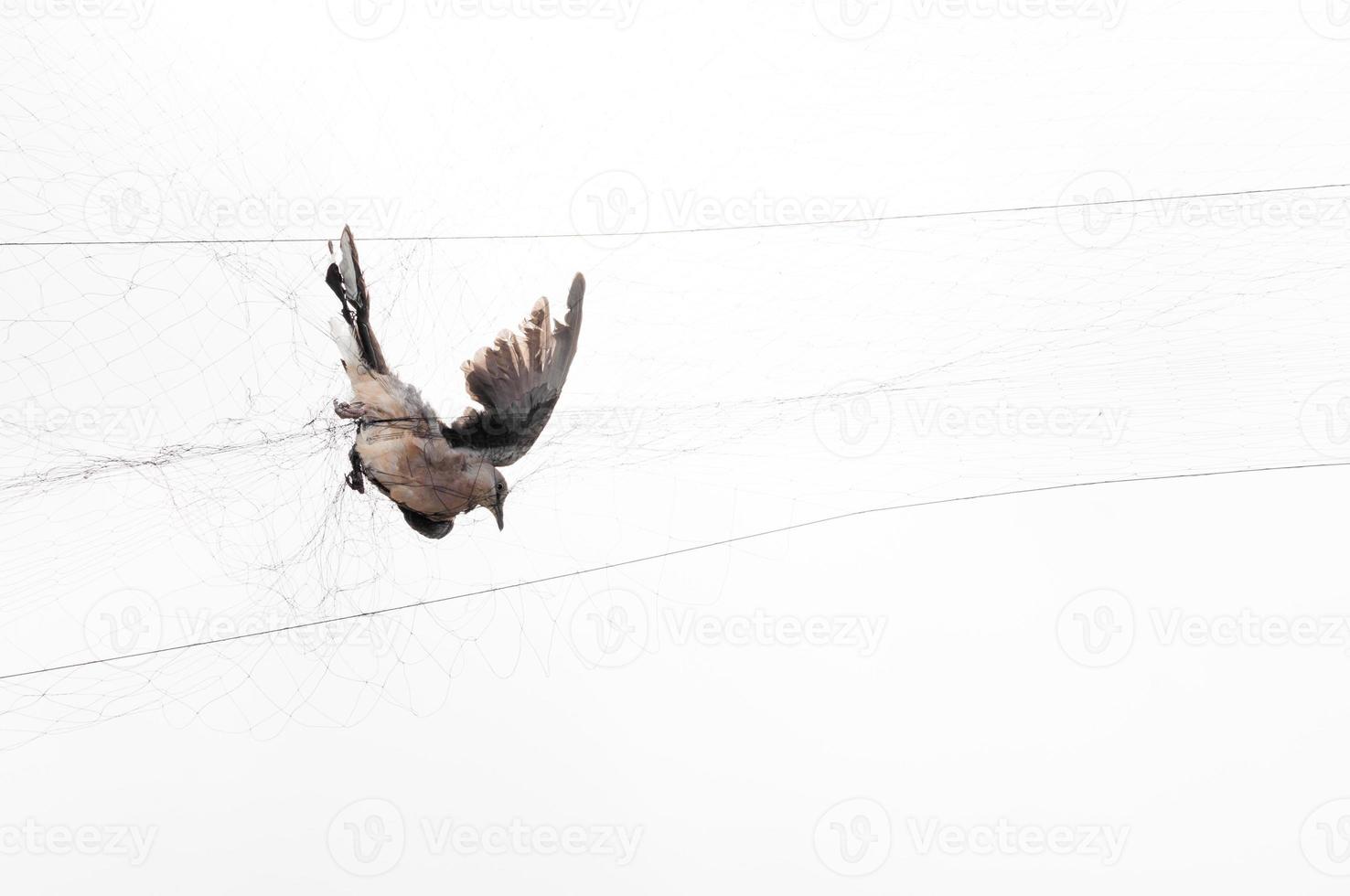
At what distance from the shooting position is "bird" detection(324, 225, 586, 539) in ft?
6.33

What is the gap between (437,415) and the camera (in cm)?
201

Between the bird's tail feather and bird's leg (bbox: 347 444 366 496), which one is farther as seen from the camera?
bird's leg (bbox: 347 444 366 496)

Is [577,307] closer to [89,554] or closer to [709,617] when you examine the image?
Answer: [709,617]

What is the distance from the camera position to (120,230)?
2107 millimetres

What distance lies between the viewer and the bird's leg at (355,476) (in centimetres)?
203

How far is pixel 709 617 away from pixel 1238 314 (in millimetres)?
1510
